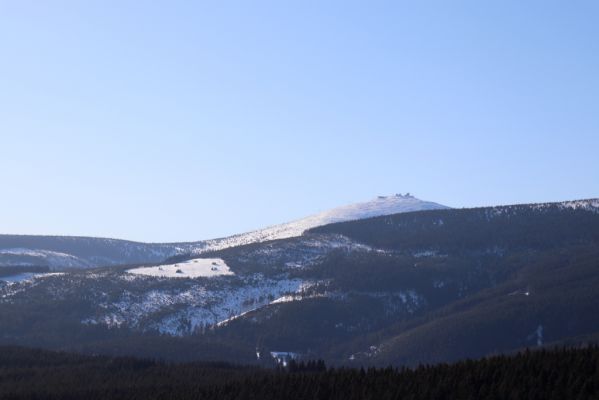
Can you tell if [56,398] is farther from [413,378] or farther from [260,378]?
[413,378]

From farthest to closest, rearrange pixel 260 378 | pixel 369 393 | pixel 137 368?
1. pixel 137 368
2. pixel 260 378
3. pixel 369 393

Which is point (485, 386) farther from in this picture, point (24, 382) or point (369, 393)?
point (24, 382)

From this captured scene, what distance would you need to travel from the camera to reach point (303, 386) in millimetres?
138000

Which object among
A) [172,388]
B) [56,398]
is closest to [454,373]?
[172,388]

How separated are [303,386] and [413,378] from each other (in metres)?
16.0

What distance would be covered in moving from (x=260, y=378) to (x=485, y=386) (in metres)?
45.3

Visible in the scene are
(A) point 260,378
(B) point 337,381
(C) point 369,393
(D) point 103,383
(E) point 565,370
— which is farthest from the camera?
(D) point 103,383

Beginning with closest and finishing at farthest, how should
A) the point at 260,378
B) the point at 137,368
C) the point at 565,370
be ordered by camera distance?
1. the point at 565,370
2. the point at 260,378
3. the point at 137,368

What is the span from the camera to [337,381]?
135875mm

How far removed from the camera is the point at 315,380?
140 metres

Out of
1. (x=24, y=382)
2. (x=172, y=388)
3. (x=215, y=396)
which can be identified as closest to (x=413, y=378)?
(x=215, y=396)

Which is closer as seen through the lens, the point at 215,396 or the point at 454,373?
the point at 454,373

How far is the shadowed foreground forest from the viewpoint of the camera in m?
112

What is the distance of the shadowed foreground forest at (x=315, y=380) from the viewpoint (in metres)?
112
